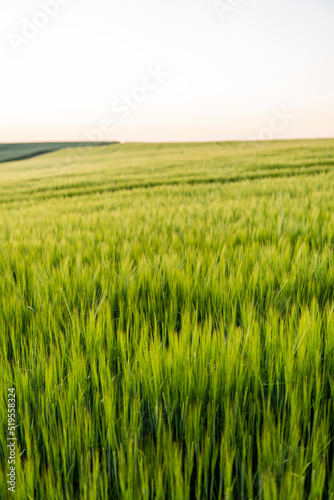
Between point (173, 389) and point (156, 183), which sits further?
point (156, 183)

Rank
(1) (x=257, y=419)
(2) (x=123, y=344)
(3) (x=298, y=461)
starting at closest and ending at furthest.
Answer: (3) (x=298, y=461) < (1) (x=257, y=419) < (2) (x=123, y=344)

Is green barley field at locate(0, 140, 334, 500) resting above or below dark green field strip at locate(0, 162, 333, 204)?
below

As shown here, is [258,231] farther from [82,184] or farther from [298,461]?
[82,184]

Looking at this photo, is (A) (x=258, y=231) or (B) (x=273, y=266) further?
(A) (x=258, y=231)

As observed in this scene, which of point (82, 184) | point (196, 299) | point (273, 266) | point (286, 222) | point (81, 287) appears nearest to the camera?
point (196, 299)

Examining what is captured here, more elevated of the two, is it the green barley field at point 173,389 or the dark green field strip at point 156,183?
the dark green field strip at point 156,183

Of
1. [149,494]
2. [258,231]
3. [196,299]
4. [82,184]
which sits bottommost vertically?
[149,494]

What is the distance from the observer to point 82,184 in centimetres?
994

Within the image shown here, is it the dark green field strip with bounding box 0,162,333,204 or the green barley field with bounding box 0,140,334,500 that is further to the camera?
the dark green field strip with bounding box 0,162,333,204

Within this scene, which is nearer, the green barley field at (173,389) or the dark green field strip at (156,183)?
the green barley field at (173,389)

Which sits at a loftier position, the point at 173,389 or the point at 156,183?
the point at 156,183

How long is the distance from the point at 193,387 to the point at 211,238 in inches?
55.3

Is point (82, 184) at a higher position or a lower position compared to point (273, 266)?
higher

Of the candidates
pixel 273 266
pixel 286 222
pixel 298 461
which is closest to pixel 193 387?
pixel 298 461
